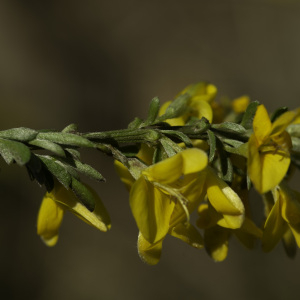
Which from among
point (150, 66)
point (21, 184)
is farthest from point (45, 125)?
point (150, 66)

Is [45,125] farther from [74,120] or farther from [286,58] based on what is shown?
[286,58]

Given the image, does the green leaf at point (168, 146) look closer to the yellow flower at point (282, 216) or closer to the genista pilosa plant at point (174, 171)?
the genista pilosa plant at point (174, 171)

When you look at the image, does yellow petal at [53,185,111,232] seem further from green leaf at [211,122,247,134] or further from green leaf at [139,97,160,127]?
green leaf at [211,122,247,134]

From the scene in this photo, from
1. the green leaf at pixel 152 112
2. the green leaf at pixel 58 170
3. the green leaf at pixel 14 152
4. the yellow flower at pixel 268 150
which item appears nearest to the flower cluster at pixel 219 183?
the yellow flower at pixel 268 150

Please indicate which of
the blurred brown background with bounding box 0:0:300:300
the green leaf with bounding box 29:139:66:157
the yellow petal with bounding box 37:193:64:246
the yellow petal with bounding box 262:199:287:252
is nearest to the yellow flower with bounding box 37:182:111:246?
the yellow petal with bounding box 37:193:64:246

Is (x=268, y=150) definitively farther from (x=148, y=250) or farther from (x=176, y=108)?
(x=148, y=250)
